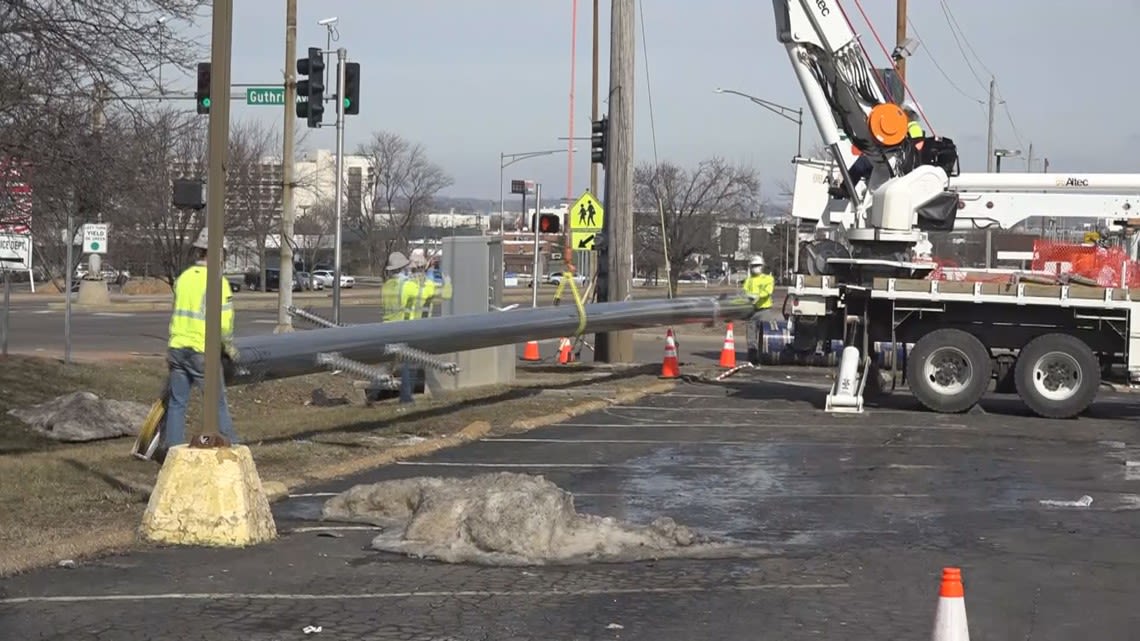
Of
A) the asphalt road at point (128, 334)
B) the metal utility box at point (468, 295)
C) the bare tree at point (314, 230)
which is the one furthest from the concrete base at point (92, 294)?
the bare tree at point (314, 230)

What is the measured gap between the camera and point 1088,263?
66.2 feet

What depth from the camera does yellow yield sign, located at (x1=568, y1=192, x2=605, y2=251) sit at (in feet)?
82.7

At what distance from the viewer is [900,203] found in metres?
18.9

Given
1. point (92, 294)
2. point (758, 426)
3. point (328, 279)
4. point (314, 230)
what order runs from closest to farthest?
point (758, 426)
point (92, 294)
point (328, 279)
point (314, 230)

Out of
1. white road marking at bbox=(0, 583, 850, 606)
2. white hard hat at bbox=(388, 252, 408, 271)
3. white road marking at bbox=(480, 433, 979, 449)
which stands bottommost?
white road marking at bbox=(480, 433, 979, 449)

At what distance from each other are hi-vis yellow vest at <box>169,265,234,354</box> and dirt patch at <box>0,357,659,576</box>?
1.10 meters

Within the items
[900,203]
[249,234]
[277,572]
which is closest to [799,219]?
[900,203]

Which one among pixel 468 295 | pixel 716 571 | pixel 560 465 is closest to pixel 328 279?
pixel 468 295

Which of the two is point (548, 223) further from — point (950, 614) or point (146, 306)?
point (146, 306)

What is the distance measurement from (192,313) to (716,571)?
5.54 meters

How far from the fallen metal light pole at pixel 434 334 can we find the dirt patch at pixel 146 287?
1733 inches

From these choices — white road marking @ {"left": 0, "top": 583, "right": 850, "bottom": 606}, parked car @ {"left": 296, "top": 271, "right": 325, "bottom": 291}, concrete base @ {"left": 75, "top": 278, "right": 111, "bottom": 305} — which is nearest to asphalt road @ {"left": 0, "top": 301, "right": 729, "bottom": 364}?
concrete base @ {"left": 75, "top": 278, "right": 111, "bottom": 305}

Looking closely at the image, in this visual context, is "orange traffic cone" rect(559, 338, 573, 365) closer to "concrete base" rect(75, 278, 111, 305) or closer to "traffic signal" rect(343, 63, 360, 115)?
"traffic signal" rect(343, 63, 360, 115)

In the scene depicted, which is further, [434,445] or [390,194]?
[390,194]
